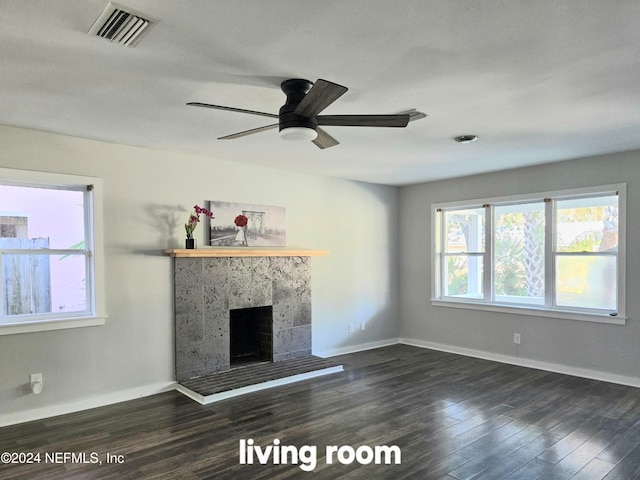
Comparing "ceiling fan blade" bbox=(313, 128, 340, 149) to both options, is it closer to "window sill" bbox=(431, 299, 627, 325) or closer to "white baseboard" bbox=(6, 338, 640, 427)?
"white baseboard" bbox=(6, 338, 640, 427)

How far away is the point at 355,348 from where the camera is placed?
6.18 m

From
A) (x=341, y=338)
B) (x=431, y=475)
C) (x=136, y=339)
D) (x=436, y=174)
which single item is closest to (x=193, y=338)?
(x=136, y=339)

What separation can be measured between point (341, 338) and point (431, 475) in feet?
11.0

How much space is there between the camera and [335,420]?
361 centimetres

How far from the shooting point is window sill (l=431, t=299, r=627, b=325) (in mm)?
4645

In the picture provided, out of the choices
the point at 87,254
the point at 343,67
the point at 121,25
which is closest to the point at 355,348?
the point at 87,254

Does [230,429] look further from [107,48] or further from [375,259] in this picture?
[375,259]

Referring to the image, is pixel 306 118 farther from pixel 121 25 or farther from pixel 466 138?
pixel 466 138

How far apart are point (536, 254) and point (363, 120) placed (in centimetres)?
374

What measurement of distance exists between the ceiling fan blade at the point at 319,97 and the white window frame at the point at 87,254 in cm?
247

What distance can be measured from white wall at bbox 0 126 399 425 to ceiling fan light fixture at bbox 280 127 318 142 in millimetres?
2242

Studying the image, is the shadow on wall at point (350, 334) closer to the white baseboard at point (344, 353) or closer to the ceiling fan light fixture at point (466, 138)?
the white baseboard at point (344, 353)

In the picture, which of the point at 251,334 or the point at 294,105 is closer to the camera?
the point at 294,105

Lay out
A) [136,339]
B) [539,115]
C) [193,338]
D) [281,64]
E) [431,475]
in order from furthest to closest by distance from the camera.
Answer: [193,338]
[136,339]
[539,115]
[431,475]
[281,64]
